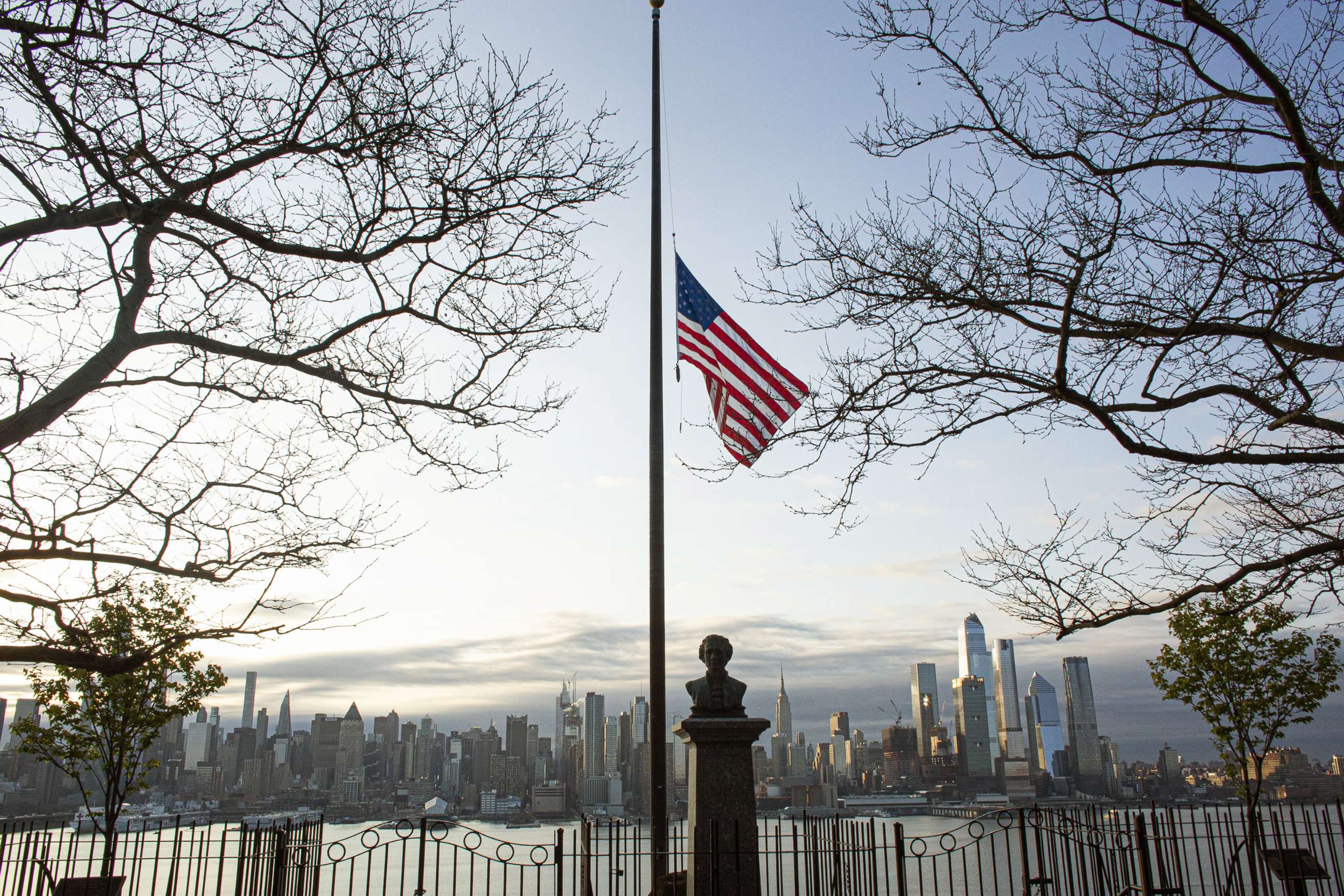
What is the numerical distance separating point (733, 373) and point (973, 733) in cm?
4127

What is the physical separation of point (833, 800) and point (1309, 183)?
3769 centimetres

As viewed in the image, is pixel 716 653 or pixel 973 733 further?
pixel 973 733

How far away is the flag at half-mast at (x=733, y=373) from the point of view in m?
9.42

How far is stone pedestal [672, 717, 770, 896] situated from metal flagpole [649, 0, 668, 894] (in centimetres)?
28

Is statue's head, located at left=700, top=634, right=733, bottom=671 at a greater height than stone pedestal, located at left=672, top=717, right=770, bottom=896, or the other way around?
statue's head, located at left=700, top=634, right=733, bottom=671

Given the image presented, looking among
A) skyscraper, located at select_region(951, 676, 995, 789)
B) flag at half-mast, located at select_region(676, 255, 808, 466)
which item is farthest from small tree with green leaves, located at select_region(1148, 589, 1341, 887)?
skyscraper, located at select_region(951, 676, 995, 789)

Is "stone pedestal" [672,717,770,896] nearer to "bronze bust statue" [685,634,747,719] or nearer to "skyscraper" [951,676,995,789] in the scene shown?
"bronze bust statue" [685,634,747,719]

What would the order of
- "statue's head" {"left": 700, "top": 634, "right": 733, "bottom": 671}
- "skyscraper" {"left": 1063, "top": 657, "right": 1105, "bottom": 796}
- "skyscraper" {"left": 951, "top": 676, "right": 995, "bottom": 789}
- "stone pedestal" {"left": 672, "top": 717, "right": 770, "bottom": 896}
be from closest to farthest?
"stone pedestal" {"left": 672, "top": 717, "right": 770, "bottom": 896}, "statue's head" {"left": 700, "top": 634, "right": 733, "bottom": 671}, "skyscraper" {"left": 1063, "top": 657, "right": 1105, "bottom": 796}, "skyscraper" {"left": 951, "top": 676, "right": 995, "bottom": 789}

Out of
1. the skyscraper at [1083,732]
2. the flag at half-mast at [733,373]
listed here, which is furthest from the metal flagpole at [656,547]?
the skyscraper at [1083,732]

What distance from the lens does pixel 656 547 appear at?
7859 millimetres

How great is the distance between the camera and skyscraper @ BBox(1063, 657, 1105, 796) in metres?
34.3

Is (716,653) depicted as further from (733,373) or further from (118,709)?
(118,709)

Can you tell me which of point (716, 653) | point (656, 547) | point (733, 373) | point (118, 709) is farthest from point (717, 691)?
point (118, 709)

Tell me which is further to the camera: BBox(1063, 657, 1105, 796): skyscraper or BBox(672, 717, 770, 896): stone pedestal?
BBox(1063, 657, 1105, 796): skyscraper
